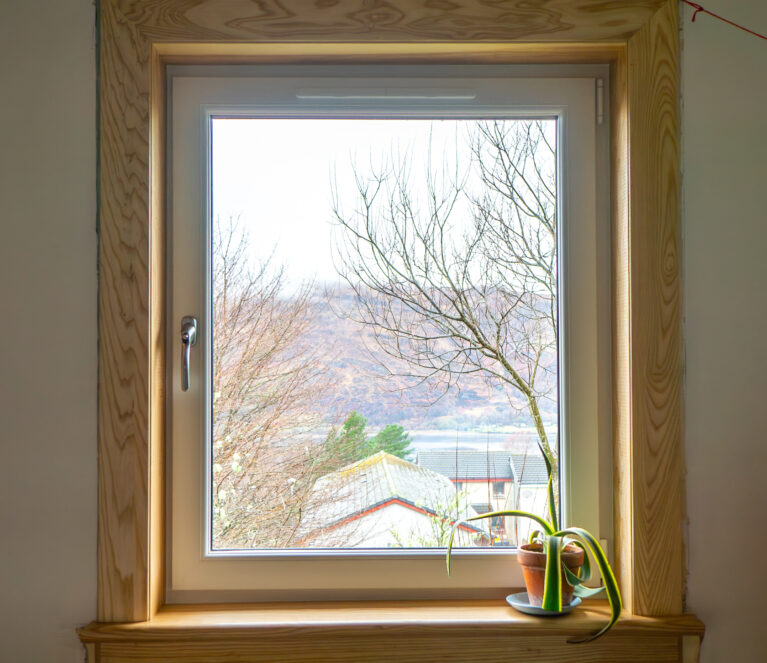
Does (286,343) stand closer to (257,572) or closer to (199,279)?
(199,279)

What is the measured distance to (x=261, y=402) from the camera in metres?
1.33

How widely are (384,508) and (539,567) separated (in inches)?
12.0

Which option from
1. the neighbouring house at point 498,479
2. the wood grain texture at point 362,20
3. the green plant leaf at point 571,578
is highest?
the wood grain texture at point 362,20

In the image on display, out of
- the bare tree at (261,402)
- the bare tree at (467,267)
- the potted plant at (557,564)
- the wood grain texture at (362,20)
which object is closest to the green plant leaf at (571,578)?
the potted plant at (557,564)

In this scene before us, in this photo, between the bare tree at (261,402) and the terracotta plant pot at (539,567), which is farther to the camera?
the bare tree at (261,402)

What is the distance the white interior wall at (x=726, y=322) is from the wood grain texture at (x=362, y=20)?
0.99 feet

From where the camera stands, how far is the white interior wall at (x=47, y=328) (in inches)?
48.6

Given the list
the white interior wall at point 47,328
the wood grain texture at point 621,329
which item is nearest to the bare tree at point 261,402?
the white interior wall at point 47,328

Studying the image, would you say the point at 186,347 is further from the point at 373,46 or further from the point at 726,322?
the point at 726,322

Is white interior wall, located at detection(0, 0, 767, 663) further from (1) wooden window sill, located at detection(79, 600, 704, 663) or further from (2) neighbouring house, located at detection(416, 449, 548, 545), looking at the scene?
(2) neighbouring house, located at detection(416, 449, 548, 545)

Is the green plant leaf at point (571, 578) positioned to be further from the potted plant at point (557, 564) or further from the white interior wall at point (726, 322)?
the white interior wall at point (726, 322)

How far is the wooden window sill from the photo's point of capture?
120 cm

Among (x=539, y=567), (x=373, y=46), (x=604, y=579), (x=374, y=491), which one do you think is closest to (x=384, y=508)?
(x=374, y=491)

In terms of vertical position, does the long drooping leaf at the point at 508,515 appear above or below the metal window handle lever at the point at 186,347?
below
